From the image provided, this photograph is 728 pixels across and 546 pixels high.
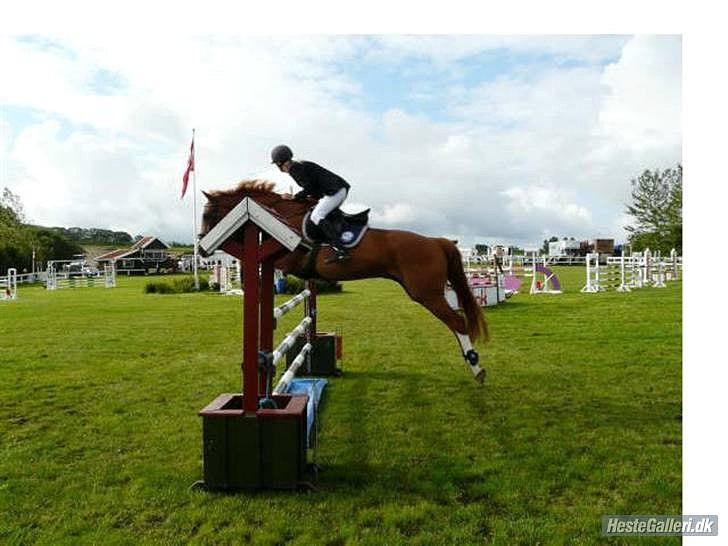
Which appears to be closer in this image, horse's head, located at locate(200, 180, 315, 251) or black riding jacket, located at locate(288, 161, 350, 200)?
black riding jacket, located at locate(288, 161, 350, 200)

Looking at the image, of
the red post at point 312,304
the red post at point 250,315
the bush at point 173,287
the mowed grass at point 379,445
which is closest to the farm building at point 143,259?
the bush at point 173,287

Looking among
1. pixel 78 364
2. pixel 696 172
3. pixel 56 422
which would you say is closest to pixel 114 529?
pixel 56 422

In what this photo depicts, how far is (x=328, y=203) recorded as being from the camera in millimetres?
4656

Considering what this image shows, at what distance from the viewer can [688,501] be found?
3070 mm

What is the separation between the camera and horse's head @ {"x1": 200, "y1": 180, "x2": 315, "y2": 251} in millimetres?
4734

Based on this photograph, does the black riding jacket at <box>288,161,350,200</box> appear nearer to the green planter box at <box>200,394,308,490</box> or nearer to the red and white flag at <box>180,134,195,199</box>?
the green planter box at <box>200,394,308,490</box>

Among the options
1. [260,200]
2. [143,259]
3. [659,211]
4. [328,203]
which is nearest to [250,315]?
[328,203]

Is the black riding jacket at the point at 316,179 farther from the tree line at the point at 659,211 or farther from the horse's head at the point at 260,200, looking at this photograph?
the tree line at the point at 659,211

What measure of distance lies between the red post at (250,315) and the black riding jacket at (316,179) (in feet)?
3.96

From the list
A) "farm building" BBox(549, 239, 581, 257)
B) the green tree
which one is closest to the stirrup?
the green tree

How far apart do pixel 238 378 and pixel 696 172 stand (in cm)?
495

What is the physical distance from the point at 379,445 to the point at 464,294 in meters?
2.14

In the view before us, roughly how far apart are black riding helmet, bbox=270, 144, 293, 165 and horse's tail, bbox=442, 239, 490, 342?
193cm

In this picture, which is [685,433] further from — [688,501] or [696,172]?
[696,172]
